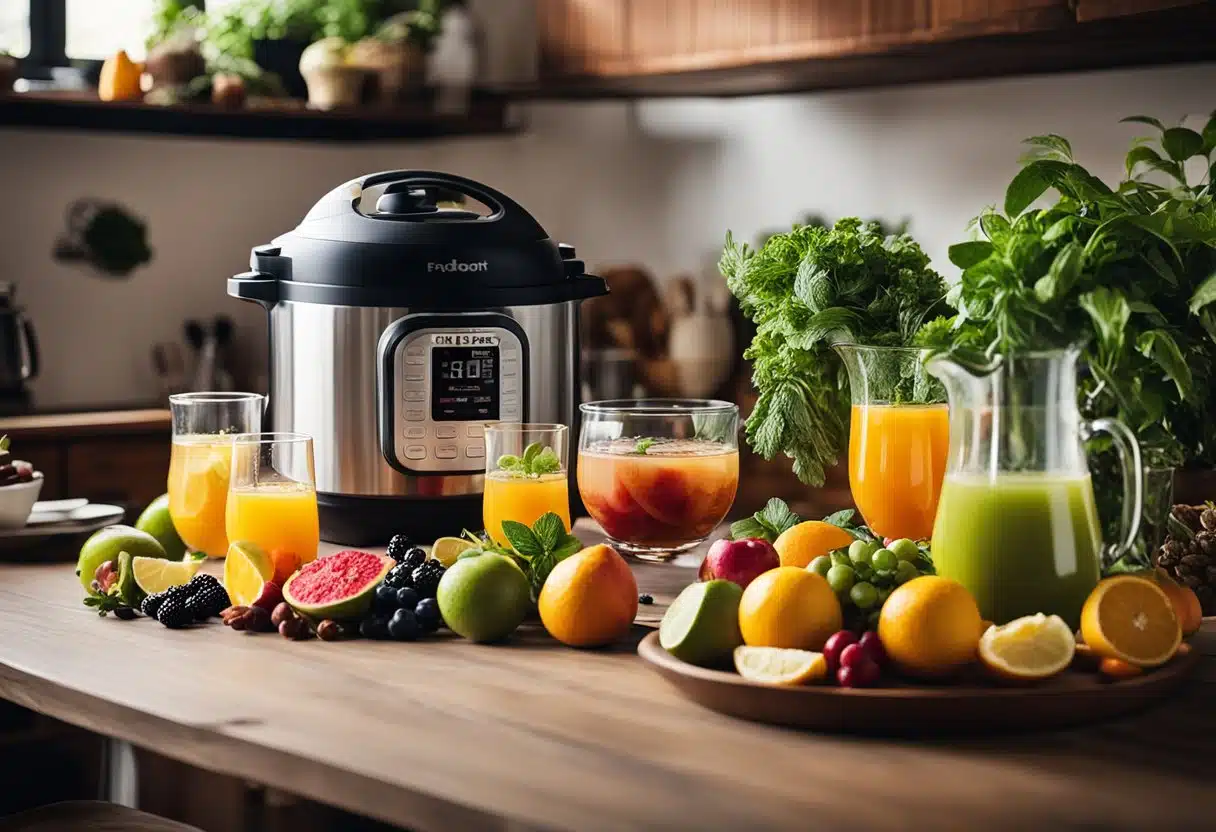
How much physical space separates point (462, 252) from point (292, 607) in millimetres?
548

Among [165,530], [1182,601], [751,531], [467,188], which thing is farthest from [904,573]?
[165,530]

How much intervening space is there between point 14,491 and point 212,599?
1.62 ft

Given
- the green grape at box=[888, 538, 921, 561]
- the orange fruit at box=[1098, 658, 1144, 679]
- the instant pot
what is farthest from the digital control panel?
the orange fruit at box=[1098, 658, 1144, 679]

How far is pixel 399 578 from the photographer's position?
4.77ft

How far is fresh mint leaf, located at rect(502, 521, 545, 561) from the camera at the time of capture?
56.2 inches

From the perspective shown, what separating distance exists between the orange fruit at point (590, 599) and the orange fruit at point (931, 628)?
0.28m

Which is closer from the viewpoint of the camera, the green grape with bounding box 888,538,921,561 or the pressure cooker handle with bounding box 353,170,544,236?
the green grape with bounding box 888,538,921,561

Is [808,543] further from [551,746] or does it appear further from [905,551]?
[551,746]

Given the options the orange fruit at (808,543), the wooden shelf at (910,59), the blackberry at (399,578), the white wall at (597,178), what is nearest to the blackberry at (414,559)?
the blackberry at (399,578)

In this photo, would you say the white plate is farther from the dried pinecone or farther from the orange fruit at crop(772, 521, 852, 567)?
the dried pinecone

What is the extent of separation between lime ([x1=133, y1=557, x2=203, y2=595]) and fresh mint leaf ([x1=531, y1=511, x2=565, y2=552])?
389 millimetres

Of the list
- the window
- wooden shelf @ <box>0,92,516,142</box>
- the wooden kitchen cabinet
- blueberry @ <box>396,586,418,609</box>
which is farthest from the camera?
the window

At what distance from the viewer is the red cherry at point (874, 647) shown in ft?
3.70

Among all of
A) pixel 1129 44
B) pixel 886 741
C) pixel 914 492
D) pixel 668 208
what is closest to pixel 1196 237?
pixel 914 492
